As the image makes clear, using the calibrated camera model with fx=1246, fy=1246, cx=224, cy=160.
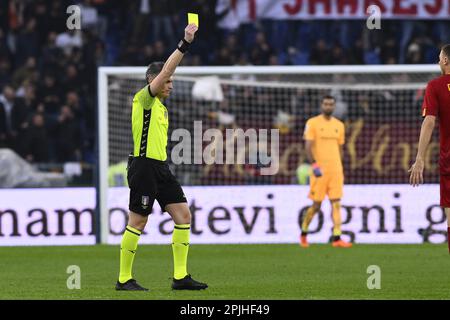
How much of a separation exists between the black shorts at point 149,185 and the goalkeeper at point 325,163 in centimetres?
596

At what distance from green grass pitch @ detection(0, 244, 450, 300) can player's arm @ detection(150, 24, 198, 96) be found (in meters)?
1.71

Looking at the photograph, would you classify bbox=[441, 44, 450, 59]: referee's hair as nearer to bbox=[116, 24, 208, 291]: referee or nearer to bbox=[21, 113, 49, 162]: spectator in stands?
bbox=[116, 24, 208, 291]: referee

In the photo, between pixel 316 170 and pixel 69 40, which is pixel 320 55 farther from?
pixel 316 170

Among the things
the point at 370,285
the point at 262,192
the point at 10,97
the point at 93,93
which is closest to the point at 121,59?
the point at 93,93

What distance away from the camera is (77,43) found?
24156mm

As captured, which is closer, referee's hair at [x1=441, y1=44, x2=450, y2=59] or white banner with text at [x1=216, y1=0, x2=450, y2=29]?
referee's hair at [x1=441, y1=44, x2=450, y2=59]

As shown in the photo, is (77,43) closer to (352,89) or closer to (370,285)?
(352,89)

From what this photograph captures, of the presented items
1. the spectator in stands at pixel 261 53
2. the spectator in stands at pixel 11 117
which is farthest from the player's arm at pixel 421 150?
the spectator in stands at pixel 261 53

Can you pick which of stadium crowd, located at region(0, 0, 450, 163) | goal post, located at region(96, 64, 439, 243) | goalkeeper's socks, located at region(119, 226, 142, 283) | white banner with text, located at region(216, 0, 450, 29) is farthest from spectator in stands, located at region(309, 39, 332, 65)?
goalkeeper's socks, located at region(119, 226, 142, 283)

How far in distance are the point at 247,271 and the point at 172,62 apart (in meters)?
3.58

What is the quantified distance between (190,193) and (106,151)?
4.38 ft

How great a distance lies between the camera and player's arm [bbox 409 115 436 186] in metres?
9.80

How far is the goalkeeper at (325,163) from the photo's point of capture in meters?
16.6

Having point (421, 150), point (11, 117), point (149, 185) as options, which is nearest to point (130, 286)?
point (149, 185)
